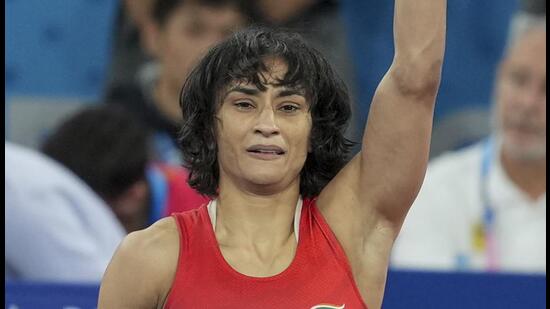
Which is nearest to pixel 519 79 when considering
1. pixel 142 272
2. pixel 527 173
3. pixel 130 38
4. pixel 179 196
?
pixel 527 173

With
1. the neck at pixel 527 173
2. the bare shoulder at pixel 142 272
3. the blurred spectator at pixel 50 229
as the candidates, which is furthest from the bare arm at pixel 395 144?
the neck at pixel 527 173

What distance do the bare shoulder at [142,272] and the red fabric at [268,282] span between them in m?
0.03

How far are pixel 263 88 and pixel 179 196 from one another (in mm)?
2342

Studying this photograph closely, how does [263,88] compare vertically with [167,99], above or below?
below

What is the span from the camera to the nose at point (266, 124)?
2658mm

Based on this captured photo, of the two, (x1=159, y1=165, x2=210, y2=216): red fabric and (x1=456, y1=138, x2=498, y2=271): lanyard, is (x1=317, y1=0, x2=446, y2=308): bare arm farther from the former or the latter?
(x1=456, y1=138, x2=498, y2=271): lanyard

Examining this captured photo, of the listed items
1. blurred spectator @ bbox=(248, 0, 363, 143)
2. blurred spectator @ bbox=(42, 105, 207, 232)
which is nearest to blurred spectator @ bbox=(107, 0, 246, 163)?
blurred spectator @ bbox=(248, 0, 363, 143)

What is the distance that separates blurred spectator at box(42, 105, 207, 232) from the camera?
508cm

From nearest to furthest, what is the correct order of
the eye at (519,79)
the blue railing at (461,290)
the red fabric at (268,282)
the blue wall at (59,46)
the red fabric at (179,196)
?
the red fabric at (268,282)
the blue railing at (461,290)
the red fabric at (179,196)
the eye at (519,79)
the blue wall at (59,46)

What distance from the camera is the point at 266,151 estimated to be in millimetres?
2686

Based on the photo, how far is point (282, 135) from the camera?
268cm

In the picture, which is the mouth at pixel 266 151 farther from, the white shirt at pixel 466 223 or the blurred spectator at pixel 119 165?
the white shirt at pixel 466 223

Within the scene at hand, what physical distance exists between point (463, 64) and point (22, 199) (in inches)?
91.1

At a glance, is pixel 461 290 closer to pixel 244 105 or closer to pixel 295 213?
pixel 295 213
